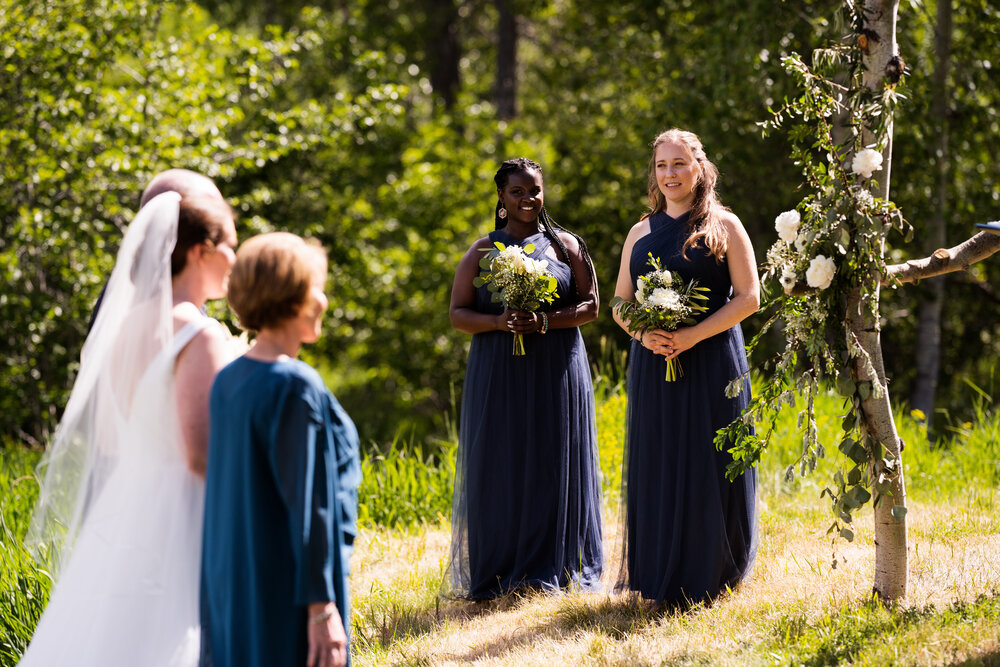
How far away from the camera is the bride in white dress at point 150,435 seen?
2.87 meters

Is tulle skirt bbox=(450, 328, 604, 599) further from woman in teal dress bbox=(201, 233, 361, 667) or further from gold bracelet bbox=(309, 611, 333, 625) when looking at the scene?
gold bracelet bbox=(309, 611, 333, 625)

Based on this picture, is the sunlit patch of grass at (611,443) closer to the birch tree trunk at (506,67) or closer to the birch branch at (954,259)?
the birch branch at (954,259)

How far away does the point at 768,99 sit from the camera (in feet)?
28.6

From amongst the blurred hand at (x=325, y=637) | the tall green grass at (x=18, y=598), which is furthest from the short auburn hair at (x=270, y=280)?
the tall green grass at (x=18, y=598)

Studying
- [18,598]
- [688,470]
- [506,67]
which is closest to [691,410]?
[688,470]

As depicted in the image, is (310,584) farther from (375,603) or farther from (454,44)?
(454,44)

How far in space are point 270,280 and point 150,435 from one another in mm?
690

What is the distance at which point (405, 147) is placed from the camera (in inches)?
474

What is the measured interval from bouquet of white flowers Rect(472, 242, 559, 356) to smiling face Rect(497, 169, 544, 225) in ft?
0.82

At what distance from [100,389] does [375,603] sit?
2370 millimetres

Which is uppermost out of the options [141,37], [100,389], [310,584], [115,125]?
[141,37]

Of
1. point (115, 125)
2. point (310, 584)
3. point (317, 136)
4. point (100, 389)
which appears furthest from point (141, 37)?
point (310, 584)

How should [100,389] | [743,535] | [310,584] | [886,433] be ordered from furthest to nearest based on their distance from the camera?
[743,535] → [886,433] → [100,389] → [310,584]

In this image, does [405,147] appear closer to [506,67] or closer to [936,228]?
[506,67]
